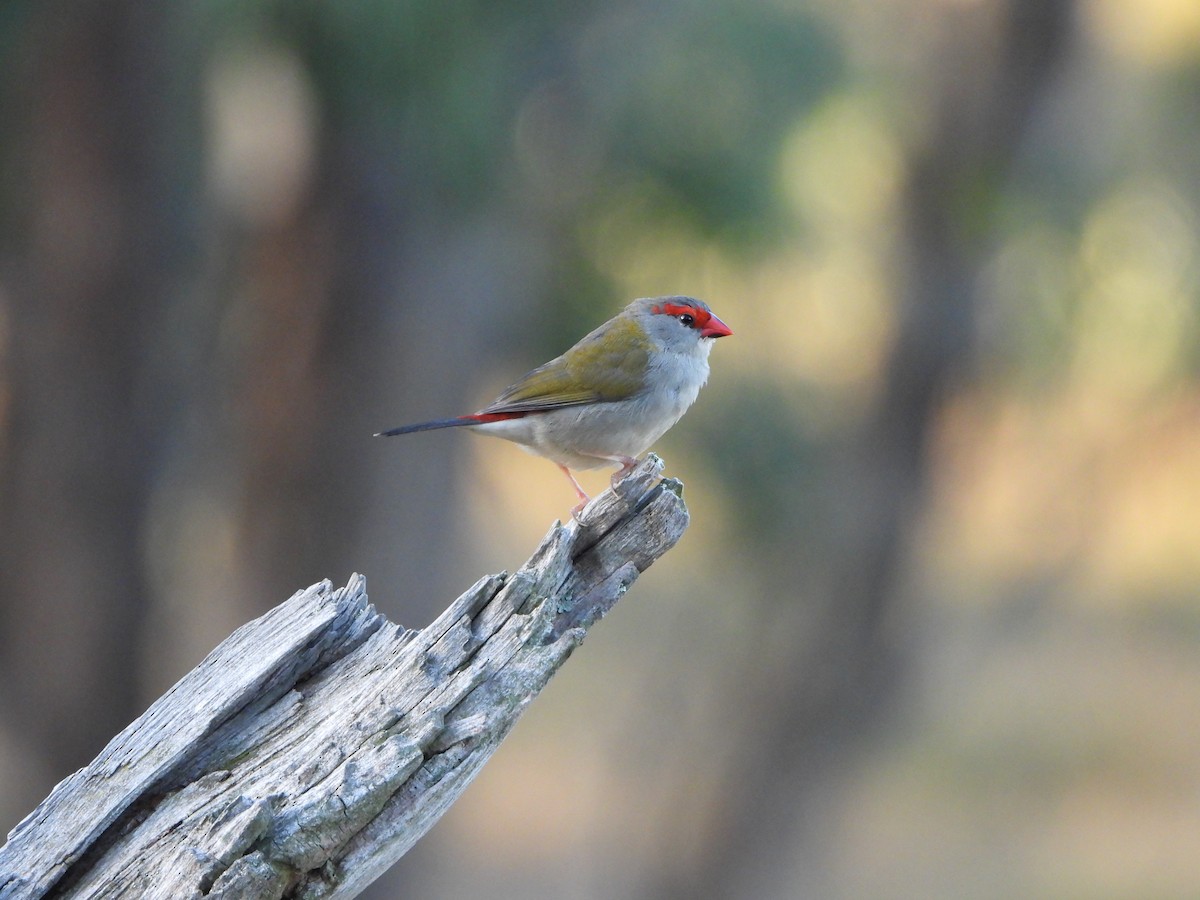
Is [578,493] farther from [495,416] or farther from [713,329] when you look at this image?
[713,329]

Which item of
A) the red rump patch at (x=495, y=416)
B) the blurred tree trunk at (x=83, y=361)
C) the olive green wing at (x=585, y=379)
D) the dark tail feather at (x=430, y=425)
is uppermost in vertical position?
the blurred tree trunk at (x=83, y=361)

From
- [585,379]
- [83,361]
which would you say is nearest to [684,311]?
[585,379]

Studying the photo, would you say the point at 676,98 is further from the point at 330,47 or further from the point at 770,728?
the point at 770,728

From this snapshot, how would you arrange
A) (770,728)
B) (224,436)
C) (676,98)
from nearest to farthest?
(676,98)
(224,436)
(770,728)

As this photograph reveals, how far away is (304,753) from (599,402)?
2.19m

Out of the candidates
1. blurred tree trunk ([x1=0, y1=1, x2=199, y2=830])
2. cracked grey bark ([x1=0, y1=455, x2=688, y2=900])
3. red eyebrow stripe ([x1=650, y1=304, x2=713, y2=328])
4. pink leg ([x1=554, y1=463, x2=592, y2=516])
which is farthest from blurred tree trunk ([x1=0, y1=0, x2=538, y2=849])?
cracked grey bark ([x1=0, y1=455, x2=688, y2=900])

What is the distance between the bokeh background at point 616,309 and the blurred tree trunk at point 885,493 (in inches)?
1.3

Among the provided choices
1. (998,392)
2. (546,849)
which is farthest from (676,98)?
(546,849)

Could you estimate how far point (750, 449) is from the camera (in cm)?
1118

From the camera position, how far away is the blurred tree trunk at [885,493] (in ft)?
36.7

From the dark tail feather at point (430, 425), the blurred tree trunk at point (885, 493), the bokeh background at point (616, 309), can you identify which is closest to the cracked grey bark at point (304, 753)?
the dark tail feather at point (430, 425)

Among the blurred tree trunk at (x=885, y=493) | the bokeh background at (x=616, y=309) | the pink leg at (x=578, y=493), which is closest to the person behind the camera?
the pink leg at (x=578, y=493)

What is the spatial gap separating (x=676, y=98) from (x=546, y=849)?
31.2ft

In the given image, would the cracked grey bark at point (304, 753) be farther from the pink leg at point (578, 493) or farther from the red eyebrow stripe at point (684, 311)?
the red eyebrow stripe at point (684, 311)
